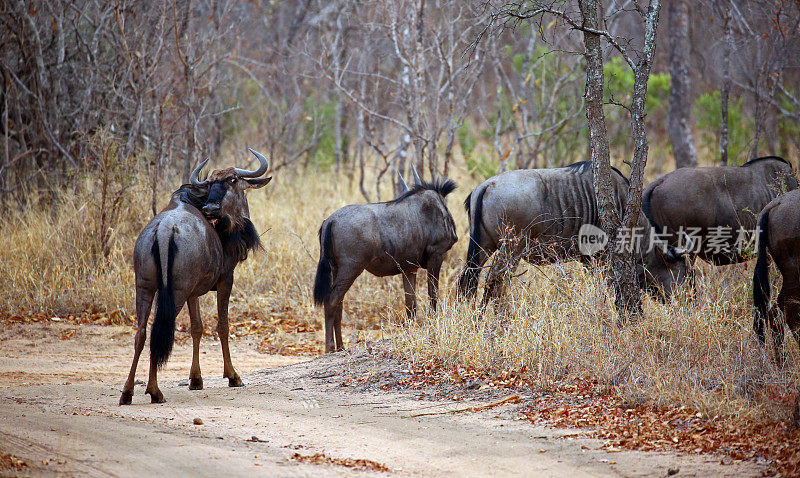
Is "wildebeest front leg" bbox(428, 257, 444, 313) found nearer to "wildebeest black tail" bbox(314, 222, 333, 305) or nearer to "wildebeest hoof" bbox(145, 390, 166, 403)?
"wildebeest black tail" bbox(314, 222, 333, 305)

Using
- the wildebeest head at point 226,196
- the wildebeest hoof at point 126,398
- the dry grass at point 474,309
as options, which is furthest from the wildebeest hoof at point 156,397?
the dry grass at point 474,309

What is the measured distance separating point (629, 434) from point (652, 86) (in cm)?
1486

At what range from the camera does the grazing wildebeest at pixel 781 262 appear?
5.51 m

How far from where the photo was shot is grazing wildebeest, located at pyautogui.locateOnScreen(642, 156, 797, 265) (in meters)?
8.50

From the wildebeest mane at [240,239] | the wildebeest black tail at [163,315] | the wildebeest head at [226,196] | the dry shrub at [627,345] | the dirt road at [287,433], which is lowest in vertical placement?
the dirt road at [287,433]

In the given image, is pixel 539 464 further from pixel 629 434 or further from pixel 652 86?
pixel 652 86

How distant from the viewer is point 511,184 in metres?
7.80

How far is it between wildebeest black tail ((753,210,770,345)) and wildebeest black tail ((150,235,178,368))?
4.24 meters

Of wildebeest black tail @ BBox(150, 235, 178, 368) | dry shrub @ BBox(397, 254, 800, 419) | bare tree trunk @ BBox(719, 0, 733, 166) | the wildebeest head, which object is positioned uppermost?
bare tree trunk @ BBox(719, 0, 733, 166)

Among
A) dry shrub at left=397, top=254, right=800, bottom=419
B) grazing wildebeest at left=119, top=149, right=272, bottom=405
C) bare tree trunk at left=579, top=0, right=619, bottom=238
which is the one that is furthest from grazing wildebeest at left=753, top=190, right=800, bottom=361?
grazing wildebeest at left=119, top=149, right=272, bottom=405

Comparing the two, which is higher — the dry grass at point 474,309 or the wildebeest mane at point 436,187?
the wildebeest mane at point 436,187

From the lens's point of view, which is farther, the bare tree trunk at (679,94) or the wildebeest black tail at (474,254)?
the bare tree trunk at (679,94)

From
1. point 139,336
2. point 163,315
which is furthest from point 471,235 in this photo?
point 139,336

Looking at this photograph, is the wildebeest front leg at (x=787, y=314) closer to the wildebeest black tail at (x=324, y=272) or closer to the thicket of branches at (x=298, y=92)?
the wildebeest black tail at (x=324, y=272)
